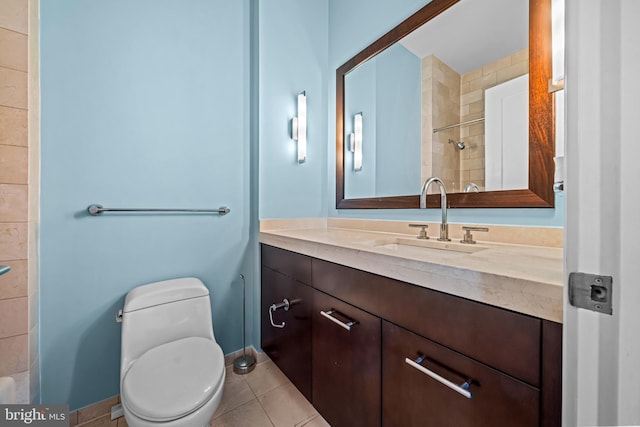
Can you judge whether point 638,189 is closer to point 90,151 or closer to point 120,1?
point 90,151

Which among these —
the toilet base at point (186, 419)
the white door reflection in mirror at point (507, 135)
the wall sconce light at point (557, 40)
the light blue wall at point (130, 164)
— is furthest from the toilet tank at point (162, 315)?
the wall sconce light at point (557, 40)

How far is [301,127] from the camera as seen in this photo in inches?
71.5

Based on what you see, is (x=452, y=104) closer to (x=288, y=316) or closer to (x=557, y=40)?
(x=557, y=40)

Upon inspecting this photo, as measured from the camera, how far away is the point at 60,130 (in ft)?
3.82

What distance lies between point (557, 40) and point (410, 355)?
3.92ft

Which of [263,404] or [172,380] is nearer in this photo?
[172,380]

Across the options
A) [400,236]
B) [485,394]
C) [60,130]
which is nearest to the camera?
[485,394]

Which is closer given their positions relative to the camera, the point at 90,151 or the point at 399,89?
the point at 90,151

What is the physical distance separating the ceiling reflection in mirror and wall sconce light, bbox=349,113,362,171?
0.02 metres

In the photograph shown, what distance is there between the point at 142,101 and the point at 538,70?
6.14 ft

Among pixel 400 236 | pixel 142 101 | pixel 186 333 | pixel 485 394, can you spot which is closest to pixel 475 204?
pixel 400 236

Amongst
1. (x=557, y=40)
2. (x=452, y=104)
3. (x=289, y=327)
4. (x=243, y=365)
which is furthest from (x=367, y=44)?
(x=243, y=365)

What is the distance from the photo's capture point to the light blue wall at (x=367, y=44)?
1.05 meters

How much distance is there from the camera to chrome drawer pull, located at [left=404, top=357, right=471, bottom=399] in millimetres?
622
